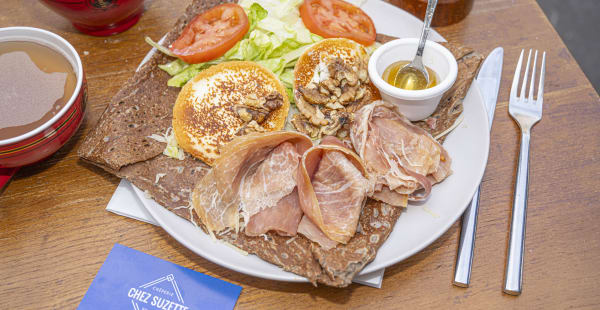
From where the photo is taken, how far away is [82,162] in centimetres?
251

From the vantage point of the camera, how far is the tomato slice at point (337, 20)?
8.98 ft

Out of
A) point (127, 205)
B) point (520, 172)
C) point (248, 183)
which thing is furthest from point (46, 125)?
point (520, 172)

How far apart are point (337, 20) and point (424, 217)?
142 centimetres

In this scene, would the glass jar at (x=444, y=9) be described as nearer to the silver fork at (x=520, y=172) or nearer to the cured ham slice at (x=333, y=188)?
the silver fork at (x=520, y=172)

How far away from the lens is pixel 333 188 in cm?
213

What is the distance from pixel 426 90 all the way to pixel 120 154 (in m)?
1.60

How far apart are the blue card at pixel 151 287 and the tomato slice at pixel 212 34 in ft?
4.00

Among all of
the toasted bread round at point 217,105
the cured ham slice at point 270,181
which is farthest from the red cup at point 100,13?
the cured ham slice at point 270,181

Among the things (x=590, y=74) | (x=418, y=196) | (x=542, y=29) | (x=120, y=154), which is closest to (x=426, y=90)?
(x=418, y=196)

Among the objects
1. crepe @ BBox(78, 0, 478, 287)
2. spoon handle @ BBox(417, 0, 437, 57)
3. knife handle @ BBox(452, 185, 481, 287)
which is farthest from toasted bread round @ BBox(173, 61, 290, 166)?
knife handle @ BBox(452, 185, 481, 287)

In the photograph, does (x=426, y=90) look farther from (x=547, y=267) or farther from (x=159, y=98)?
(x=159, y=98)

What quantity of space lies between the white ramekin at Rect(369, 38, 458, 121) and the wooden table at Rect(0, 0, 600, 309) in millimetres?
493

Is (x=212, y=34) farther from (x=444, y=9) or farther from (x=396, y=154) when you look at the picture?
(x=444, y=9)

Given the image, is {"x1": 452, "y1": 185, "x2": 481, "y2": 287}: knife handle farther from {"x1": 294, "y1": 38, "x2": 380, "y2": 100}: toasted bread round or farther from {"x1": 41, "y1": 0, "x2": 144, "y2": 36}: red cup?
{"x1": 41, "y1": 0, "x2": 144, "y2": 36}: red cup
